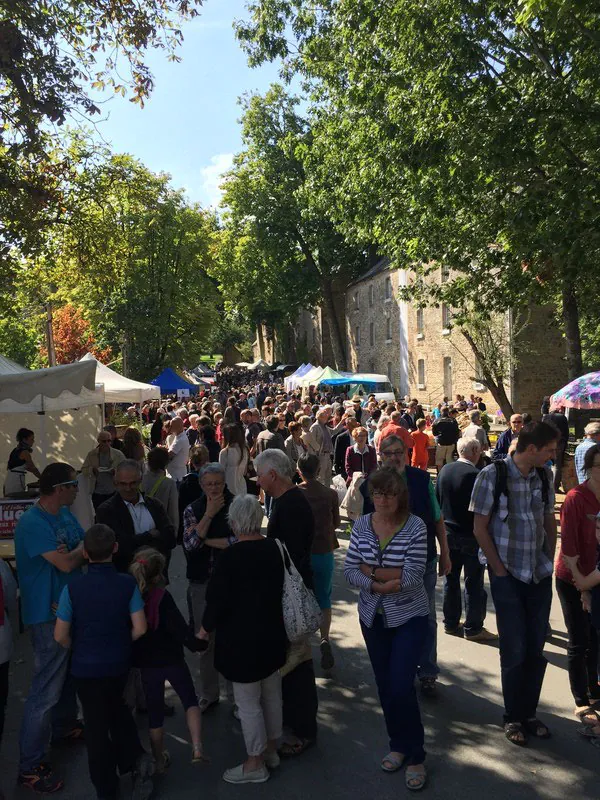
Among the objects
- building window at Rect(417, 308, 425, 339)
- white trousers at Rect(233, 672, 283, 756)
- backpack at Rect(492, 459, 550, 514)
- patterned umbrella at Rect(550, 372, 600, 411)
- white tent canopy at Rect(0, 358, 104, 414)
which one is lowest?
white trousers at Rect(233, 672, 283, 756)

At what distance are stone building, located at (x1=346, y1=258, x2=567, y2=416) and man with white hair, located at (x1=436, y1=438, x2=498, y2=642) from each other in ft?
40.4

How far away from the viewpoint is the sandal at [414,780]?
4.08m

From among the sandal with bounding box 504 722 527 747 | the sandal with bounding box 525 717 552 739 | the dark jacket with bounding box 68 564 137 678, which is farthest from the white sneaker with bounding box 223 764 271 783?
the sandal with bounding box 525 717 552 739

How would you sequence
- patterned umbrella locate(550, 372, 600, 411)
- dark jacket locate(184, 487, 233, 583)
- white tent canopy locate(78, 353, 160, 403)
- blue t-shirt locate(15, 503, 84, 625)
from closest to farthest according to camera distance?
blue t-shirt locate(15, 503, 84, 625) < dark jacket locate(184, 487, 233, 583) < patterned umbrella locate(550, 372, 600, 411) < white tent canopy locate(78, 353, 160, 403)

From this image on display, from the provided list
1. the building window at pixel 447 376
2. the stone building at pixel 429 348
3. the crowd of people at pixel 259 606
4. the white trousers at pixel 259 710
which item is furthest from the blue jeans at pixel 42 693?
the building window at pixel 447 376

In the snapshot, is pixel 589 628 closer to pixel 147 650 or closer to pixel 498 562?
pixel 498 562

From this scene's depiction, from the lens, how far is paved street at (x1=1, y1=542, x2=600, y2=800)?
13.6 ft

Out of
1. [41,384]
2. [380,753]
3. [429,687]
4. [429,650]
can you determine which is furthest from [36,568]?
[41,384]

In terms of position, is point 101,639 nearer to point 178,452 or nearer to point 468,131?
point 178,452

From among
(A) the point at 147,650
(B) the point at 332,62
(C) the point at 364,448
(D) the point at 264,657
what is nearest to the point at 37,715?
(A) the point at 147,650

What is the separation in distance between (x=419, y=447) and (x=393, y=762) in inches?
363

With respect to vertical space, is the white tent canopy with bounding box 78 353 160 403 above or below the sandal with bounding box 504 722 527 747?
above

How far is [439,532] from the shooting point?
219 inches

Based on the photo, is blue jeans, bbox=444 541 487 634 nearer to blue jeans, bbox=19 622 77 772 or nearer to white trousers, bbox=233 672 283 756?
white trousers, bbox=233 672 283 756
